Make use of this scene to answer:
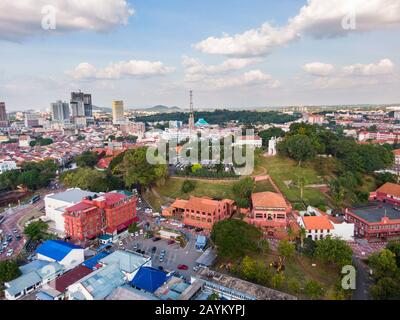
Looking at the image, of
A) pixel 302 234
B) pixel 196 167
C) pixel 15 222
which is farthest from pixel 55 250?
pixel 196 167

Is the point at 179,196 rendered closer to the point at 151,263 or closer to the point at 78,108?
the point at 151,263

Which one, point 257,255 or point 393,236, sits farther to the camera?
point 393,236

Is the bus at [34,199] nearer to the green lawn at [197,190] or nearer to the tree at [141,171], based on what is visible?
the tree at [141,171]

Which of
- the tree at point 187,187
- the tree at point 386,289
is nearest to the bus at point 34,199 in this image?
the tree at point 187,187

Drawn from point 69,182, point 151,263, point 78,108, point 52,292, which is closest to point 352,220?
point 151,263

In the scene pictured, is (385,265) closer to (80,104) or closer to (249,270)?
(249,270)

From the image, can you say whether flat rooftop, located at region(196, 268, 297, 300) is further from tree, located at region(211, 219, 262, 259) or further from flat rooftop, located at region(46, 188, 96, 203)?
flat rooftop, located at region(46, 188, 96, 203)

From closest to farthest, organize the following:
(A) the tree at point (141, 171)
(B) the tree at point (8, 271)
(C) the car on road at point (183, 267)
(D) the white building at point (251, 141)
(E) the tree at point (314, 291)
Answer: (E) the tree at point (314, 291), (B) the tree at point (8, 271), (C) the car on road at point (183, 267), (A) the tree at point (141, 171), (D) the white building at point (251, 141)
